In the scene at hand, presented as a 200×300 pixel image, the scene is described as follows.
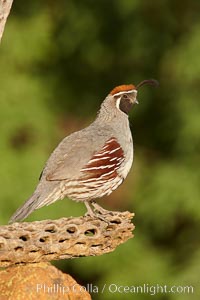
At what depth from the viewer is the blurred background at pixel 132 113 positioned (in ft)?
27.5

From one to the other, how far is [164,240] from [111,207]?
1.83 ft

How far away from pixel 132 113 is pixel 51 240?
6457 millimetres

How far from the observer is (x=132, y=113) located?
9.71 metres

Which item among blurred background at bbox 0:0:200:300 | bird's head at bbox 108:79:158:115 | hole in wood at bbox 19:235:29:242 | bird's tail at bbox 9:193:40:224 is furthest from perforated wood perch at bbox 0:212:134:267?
blurred background at bbox 0:0:200:300

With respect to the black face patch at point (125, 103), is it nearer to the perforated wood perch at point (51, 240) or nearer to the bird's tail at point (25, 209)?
the bird's tail at point (25, 209)

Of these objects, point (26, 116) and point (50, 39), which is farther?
point (50, 39)

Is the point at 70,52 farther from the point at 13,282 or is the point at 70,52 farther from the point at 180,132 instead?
the point at 13,282

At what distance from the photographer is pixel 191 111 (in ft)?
28.0

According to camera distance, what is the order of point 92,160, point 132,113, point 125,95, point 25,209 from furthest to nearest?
point 132,113
point 125,95
point 92,160
point 25,209

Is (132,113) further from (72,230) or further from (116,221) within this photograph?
(72,230)

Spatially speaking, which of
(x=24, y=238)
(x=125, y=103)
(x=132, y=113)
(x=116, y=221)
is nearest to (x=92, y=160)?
(x=125, y=103)

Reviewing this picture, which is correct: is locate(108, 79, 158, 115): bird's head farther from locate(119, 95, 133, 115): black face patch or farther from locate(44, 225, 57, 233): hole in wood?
locate(44, 225, 57, 233): hole in wood

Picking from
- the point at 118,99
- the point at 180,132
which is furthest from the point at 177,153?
the point at 118,99

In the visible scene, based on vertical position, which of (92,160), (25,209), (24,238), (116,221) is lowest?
(24,238)
